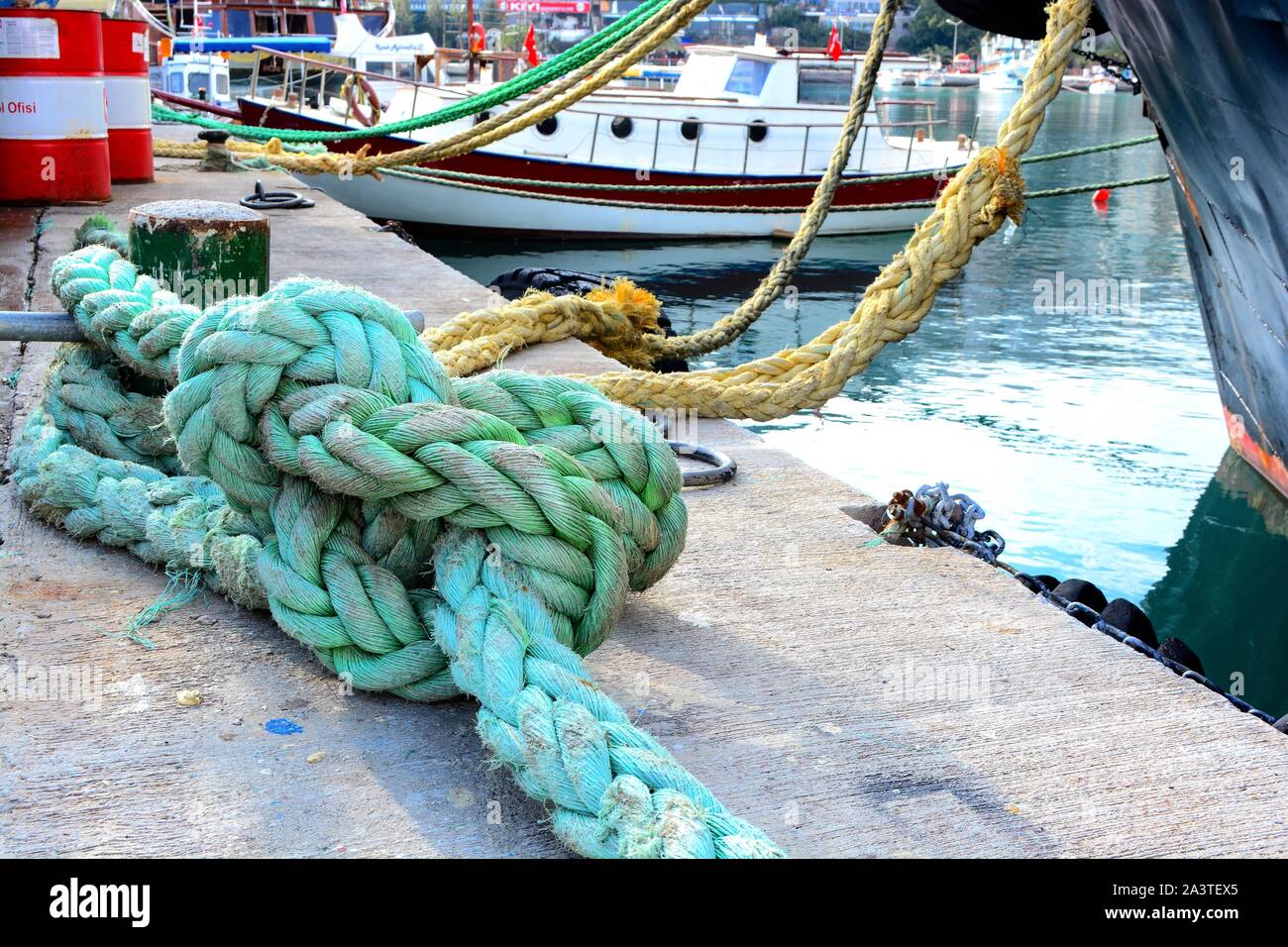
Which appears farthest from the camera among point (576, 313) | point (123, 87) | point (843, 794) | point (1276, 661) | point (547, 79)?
point (123, 87)

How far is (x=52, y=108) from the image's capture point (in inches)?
277

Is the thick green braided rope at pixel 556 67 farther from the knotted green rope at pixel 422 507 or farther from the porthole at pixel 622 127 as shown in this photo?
the porthole at pixel 622 127

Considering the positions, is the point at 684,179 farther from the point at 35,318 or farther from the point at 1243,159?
the point at 35,318

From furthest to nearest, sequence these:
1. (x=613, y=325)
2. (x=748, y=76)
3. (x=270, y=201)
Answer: (x=748, y=76), (x=270, y=201), (x=613, y=325)

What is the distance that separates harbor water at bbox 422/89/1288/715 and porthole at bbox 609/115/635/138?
137cm

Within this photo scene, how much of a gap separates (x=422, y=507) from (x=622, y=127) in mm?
14775

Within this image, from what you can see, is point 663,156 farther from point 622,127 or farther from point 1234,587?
point 1234,587

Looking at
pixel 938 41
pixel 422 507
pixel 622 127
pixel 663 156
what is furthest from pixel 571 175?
pixel 938 41

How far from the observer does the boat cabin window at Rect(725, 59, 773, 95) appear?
671 inches

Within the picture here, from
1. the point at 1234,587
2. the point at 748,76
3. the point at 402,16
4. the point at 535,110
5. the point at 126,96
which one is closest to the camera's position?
the point at 1234,587

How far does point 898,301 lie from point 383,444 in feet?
7.52

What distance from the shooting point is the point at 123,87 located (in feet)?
27.6
